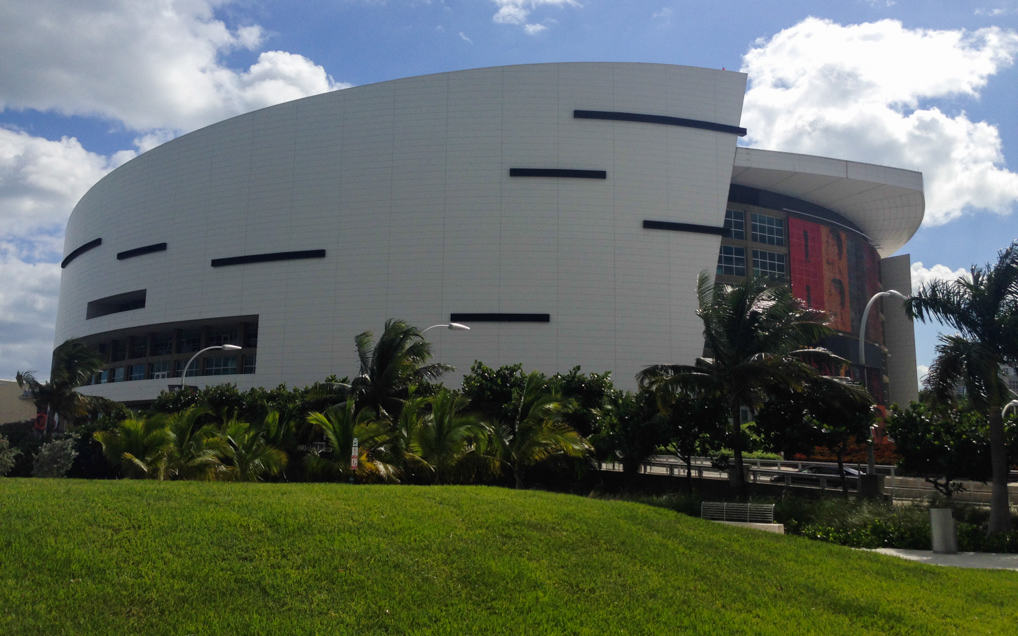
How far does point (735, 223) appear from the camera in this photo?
55.4 meters

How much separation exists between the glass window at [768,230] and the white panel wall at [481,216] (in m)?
6.43

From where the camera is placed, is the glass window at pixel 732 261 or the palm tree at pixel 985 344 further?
the glass window at pixel 732 261

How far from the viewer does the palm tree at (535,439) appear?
68.8 ft

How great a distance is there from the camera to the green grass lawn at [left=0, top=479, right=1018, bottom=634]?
7723mm

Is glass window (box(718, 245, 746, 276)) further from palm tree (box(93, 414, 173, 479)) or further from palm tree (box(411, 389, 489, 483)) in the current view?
palm tree (box(93, 414, 173, 479))

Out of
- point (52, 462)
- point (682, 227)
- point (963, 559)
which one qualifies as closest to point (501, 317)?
point (682, 227)

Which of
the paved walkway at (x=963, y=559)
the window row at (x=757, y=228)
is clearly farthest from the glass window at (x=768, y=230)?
the paved walkway at (x=963, y=559)

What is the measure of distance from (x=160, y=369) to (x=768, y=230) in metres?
Result: 51.2

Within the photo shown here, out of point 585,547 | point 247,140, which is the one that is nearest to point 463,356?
point 247,140

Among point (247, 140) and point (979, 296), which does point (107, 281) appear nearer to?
point (247, 140)

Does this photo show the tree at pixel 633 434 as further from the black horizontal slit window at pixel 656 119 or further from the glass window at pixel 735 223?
the glass window at pixel 735 223

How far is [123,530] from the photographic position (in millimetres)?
9156

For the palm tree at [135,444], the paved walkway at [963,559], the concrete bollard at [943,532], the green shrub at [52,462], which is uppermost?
the palm tree at [135,444]

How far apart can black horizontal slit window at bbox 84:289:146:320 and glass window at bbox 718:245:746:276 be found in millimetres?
48211
